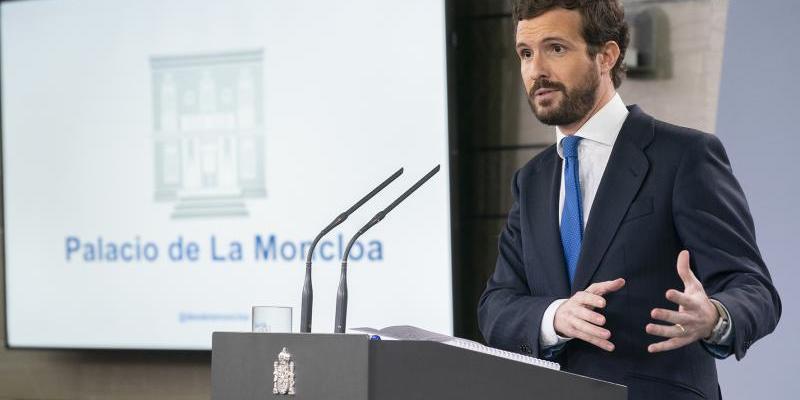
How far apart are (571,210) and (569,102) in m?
0.22

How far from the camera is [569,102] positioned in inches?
88.7

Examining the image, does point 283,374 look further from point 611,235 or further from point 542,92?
point 542,92

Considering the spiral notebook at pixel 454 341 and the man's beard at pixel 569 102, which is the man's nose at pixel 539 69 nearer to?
the man's beard at pixel 569 102

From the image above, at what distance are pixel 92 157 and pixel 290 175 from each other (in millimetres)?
968

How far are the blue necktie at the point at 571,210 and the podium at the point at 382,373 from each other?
0.50m

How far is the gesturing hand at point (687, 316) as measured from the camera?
69.5 inches

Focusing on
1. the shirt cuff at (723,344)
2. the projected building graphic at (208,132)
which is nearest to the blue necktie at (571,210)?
the shirt cuff at (723,344)

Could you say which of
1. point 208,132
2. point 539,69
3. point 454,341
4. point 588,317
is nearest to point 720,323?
point 588,317

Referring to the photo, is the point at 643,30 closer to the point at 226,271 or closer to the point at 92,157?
the point at 226,271

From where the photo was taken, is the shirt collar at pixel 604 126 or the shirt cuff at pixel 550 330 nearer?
the shirt cuff at pixel 550 330

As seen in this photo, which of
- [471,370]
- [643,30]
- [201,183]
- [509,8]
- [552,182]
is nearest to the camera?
[471,370]

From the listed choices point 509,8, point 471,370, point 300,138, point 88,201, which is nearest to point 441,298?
point 300,138

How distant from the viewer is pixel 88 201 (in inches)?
186

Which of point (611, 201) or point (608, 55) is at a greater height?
point (608, 55)
